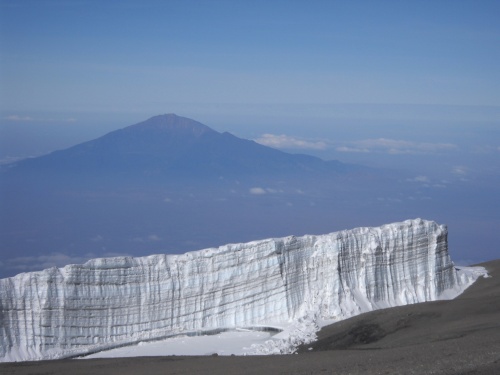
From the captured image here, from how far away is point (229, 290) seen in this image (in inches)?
1437

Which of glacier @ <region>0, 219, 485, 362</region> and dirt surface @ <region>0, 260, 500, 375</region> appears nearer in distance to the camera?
dirt surface @ <region>0, 260, 500, 375</region>

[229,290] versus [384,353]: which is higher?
[384,353]

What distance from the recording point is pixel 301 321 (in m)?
36.4

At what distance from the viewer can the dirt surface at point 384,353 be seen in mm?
23734

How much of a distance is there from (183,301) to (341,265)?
8024 millimetres

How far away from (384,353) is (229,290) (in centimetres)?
1130

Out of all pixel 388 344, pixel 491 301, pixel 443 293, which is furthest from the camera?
pixel 443 293

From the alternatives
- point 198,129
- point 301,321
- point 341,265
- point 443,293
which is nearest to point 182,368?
point 301,321

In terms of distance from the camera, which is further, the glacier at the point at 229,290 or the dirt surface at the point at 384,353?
the glacier at the point at 229,290

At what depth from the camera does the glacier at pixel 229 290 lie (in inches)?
1246

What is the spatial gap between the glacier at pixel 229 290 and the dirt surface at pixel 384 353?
265 centimetres

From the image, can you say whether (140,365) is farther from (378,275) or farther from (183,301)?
(378,275)

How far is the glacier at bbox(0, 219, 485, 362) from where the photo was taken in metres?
31.6

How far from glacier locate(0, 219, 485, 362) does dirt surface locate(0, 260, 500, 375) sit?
265 cm
